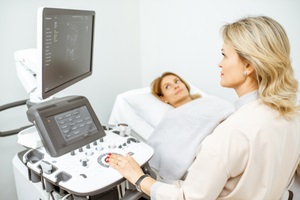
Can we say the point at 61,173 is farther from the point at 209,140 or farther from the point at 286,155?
the point at 286,155

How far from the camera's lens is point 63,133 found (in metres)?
1.25

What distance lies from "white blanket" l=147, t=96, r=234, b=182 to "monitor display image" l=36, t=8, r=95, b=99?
57cm

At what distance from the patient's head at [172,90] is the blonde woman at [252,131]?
0.98 meters

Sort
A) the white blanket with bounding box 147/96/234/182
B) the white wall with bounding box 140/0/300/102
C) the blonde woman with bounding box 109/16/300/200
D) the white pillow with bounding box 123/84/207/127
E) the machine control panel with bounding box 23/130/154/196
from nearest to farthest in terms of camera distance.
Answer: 1. the blonde woman with bounding box 109/16/300/200
2. the machine control panel with bounding box 23/130/154/196
3. the white blanket with bounding box 147/96/234/182
4. the white wall with bounding box 140/0/300/102
5. the white pillow with bounding box 123/84/207/127

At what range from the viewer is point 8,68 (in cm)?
161

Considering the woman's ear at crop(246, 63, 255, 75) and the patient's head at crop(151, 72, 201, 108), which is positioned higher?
the woman's ear at crop(246, 63, 255, 75)

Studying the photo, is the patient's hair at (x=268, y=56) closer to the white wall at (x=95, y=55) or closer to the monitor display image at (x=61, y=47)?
the monitor display image at (x=61, y=47)

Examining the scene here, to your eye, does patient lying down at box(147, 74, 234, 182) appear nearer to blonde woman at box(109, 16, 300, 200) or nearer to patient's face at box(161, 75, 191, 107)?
patient's face at box(161, 75, 191, 107)

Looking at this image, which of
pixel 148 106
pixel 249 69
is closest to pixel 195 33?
pixel 148 106

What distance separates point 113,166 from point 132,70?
1.35 metres

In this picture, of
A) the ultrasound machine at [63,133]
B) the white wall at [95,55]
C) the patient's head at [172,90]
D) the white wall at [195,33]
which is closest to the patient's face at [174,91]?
the patient's head at [172,90]

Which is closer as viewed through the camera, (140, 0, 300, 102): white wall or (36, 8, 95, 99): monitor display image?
(36, 8, 95, 99): monitor display image

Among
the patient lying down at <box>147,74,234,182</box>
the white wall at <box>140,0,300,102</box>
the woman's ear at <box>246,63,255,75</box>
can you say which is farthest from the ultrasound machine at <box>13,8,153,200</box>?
the white wall at <box>140,0,300,102</box>

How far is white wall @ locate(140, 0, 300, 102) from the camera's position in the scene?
1.73 m
